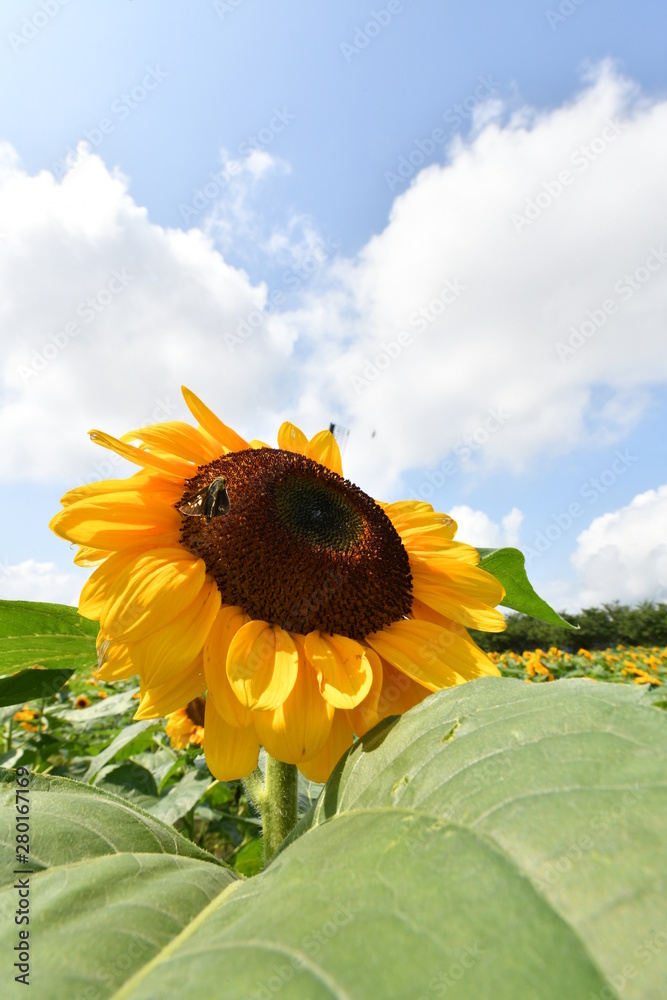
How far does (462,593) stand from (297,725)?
→ 62 cm

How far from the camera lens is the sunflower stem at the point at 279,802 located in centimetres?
123

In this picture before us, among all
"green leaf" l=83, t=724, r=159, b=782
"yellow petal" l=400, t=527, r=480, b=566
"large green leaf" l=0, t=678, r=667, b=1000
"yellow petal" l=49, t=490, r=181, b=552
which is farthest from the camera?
"green leaf" l=83, t=724, r=159, b=782

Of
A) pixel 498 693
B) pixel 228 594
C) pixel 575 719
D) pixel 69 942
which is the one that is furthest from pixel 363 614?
pixel 69 942

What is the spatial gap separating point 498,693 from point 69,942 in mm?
504

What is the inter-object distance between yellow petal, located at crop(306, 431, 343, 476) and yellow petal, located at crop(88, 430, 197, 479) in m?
0.47

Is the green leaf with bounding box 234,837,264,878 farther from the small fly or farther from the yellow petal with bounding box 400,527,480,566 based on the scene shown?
the small fly

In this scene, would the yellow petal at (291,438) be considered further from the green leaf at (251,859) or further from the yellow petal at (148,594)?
the green leaf at (251,859)

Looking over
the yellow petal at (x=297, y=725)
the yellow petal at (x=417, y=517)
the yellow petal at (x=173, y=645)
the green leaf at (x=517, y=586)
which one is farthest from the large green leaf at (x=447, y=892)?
the yellow petal at (x=417, y=517)

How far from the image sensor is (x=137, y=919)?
589 millimetres

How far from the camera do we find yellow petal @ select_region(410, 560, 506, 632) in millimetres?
1479

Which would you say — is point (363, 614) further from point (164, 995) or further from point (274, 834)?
point (164, 995)

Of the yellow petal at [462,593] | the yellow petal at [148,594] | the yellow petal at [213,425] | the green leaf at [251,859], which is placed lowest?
the green leaf at [251,859]

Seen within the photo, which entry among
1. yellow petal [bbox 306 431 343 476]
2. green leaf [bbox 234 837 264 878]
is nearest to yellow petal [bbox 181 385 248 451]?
yellow petal [bbox 306 431 343 476]

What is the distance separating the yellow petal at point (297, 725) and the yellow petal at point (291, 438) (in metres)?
0.90
